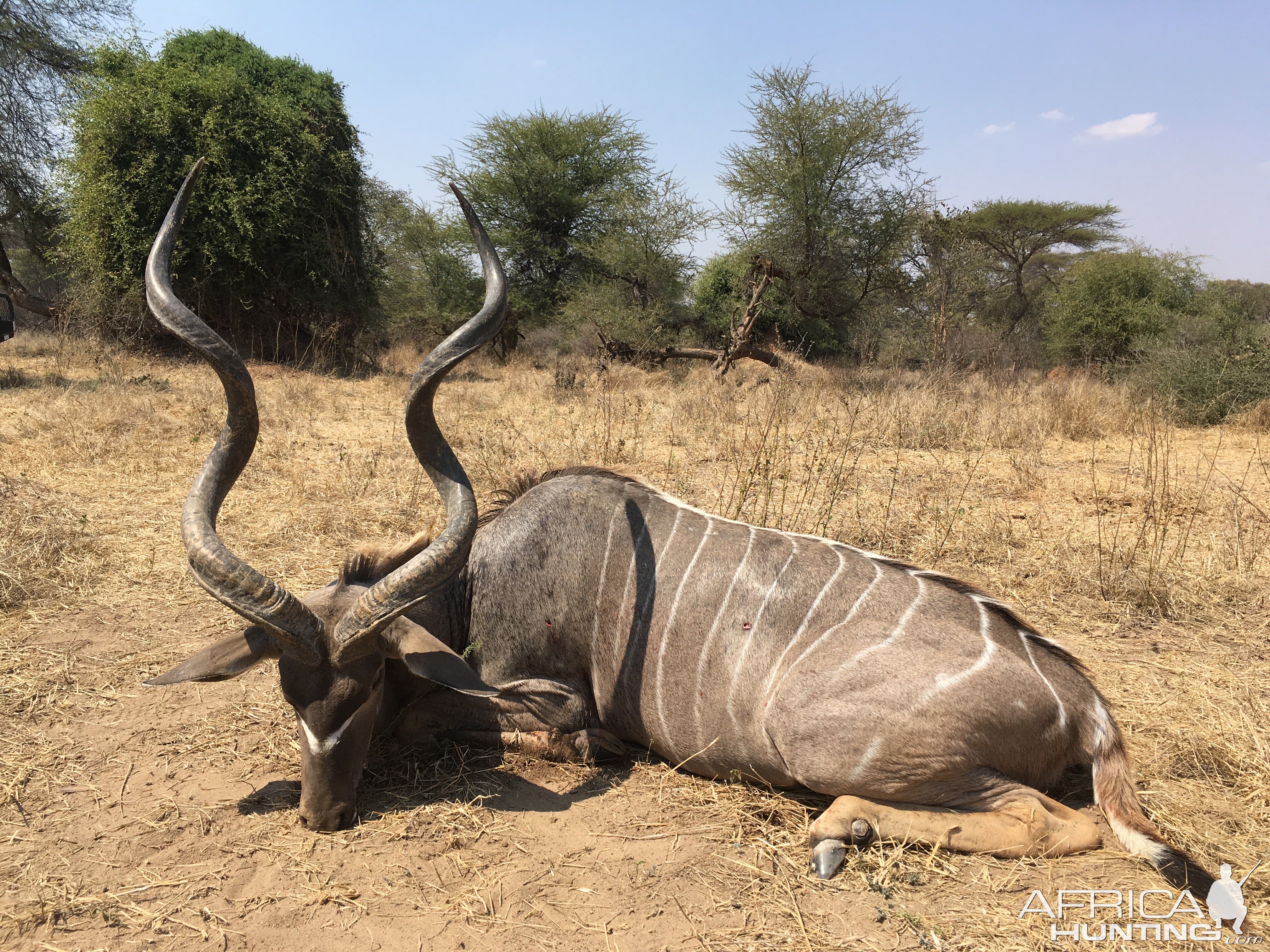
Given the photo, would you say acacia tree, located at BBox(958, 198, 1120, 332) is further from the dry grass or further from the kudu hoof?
the kudu hoof

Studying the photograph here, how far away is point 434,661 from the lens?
2953 mm

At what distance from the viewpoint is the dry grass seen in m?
2.49

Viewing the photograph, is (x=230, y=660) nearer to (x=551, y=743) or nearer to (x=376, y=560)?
(x=376, y=560)

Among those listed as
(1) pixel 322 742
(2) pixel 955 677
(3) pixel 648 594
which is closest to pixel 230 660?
(1) pixel 322 742

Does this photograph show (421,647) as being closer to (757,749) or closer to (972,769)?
(757,749)

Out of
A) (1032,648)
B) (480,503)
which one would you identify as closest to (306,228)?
(480,503)

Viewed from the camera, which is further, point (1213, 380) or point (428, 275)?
point (428, 275)

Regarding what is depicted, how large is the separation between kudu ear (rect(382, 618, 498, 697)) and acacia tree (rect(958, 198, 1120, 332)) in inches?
900

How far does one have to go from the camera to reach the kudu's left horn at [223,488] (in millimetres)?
2689

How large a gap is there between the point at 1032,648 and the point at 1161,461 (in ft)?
22.1

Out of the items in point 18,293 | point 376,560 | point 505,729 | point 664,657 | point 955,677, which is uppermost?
point 18,293

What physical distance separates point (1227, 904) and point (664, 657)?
6.20 feet

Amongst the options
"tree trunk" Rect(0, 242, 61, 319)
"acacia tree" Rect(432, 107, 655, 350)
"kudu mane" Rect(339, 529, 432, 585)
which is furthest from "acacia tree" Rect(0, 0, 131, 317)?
"kudu mane" Rect(339, 529, 432, 585)

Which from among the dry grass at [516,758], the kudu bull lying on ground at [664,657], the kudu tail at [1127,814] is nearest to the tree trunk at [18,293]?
the dry grass at [516,758]
